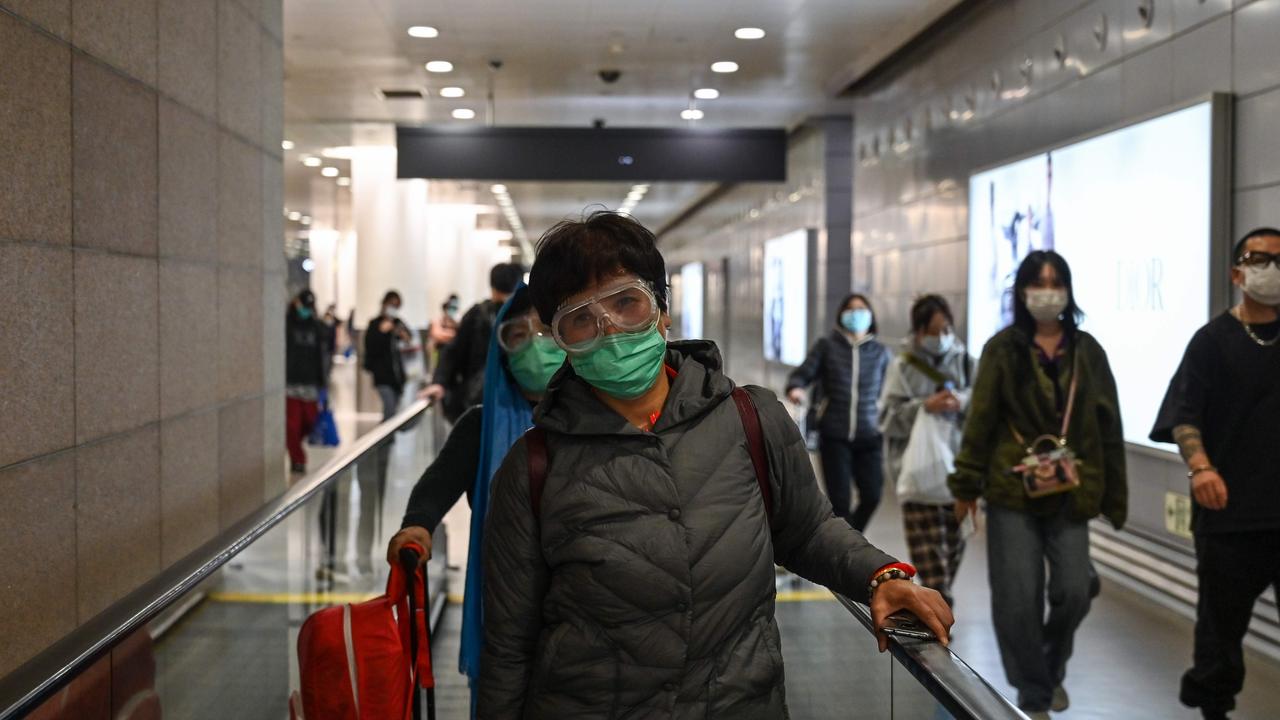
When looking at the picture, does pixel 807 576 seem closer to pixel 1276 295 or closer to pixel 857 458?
pixel 1276 295

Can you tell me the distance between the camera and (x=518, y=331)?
3.34 m

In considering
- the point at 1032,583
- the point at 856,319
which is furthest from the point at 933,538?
the point at 856,319

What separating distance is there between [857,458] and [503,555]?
6.18 m

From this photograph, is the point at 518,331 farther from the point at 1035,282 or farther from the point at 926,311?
the point at 926,311

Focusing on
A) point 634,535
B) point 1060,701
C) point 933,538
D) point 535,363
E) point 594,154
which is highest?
point 594,154

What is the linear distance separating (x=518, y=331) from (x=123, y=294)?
1.54 meters

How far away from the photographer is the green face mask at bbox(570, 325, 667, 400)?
2.04 meters

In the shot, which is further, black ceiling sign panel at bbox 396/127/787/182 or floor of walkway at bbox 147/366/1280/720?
black ceiling sign panel at bbox 396/127/787/182

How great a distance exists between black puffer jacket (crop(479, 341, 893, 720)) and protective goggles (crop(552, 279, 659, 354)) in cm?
11

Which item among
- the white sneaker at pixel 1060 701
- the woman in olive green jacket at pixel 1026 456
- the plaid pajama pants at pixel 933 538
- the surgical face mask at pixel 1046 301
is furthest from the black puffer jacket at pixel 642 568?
the plaid pajama pants at pixel 933 538

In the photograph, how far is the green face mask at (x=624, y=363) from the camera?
6.69 feet

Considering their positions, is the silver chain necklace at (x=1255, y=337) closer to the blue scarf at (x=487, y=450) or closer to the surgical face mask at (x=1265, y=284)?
the surgical face mask at (x=1265, y=284)

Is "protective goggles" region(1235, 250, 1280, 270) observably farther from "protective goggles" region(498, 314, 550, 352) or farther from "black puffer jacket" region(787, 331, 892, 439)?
"black puffer jacket" region(787, 331, 892, 439)

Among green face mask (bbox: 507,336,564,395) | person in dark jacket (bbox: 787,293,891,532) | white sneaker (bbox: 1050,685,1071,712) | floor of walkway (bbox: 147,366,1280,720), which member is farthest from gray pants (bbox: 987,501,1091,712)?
person in dark jacket (bbox: 787,293,891,532)
